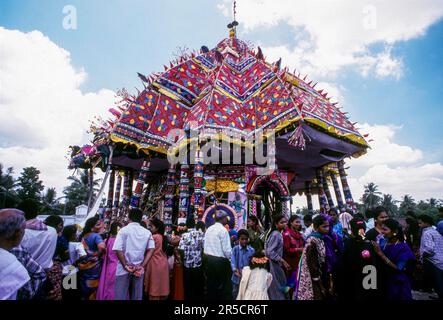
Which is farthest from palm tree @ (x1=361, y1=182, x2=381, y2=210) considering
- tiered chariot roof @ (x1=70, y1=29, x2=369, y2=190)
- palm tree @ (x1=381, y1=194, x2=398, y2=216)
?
tiered chariot roof @ (x1=70, y1=29, x2=369, y2=190)

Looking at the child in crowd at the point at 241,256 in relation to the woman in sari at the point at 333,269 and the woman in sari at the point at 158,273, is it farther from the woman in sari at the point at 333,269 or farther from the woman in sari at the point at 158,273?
the woman in sari at the point at 333,269

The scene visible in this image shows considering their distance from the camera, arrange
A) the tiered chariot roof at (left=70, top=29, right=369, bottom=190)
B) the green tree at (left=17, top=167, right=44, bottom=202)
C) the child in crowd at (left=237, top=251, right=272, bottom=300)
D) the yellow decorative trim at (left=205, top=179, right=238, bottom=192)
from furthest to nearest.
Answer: the green tree at (left=17, top=167, right=44, bottom=202) < the yellow decorative trim at (left=205, top=179, right=238, bottom=192) < the tiered chariot roof at (left=70, top=29, right=369, bottom=190) < the child in crowd at (left=237, top=251, right=272, bottom=300)

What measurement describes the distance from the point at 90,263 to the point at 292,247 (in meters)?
3.21

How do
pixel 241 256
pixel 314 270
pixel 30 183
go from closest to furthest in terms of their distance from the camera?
1. pixel 314 270
2. pixel 241 256
3. pixel 30 183

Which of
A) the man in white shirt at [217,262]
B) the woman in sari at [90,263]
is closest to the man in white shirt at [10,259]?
the woman in sari at [90,263]

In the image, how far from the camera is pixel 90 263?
13.8 feet

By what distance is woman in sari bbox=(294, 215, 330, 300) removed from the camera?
3670 millimetres

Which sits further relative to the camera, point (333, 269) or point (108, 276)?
point (108, 276)

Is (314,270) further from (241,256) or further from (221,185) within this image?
(221,185)

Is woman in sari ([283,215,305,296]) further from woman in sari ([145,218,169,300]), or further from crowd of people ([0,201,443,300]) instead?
woman in sari ([145,218,169,300])

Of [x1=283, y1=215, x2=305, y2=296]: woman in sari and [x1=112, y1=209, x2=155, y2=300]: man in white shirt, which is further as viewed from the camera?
[x1=283, y1=215, x2=305, y2=296]: woman in sari

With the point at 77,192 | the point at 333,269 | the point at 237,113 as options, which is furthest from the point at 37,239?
the point at 77,192

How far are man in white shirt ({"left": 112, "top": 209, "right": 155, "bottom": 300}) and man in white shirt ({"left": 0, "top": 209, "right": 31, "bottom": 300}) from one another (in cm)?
207
